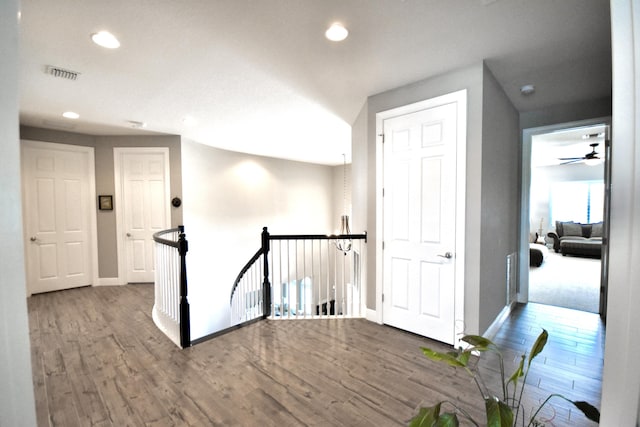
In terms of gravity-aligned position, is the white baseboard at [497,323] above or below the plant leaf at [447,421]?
below

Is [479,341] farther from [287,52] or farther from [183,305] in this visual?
[183,305]

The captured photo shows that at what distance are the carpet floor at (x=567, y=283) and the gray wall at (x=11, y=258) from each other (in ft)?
17.2

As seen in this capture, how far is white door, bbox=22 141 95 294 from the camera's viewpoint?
13.9ft

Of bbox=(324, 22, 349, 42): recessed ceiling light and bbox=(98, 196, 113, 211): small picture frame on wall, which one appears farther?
bbox=(98, 196, 113, 211): small picture frame on wall

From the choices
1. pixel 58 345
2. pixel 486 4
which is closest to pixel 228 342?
pixel 58 345

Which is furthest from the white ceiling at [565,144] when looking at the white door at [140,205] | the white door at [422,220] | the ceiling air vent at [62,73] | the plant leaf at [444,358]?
the white door at [140,205]

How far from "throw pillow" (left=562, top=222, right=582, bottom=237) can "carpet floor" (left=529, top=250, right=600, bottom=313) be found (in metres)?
1.23

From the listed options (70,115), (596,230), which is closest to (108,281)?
(70,115)

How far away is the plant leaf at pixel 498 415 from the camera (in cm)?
79

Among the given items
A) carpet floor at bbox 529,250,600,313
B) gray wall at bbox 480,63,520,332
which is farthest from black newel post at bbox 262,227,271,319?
carpet floor at bbox 529,250,600,313

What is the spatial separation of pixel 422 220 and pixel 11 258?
9.21ft

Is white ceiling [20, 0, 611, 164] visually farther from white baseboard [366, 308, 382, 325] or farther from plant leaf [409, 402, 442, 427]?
white baseboard [366, 308, 382, 325]

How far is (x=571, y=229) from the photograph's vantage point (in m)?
8.12

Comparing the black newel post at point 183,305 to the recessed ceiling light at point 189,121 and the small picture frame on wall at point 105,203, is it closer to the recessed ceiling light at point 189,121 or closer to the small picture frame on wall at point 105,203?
the recessed ceiling light at point 189,121
